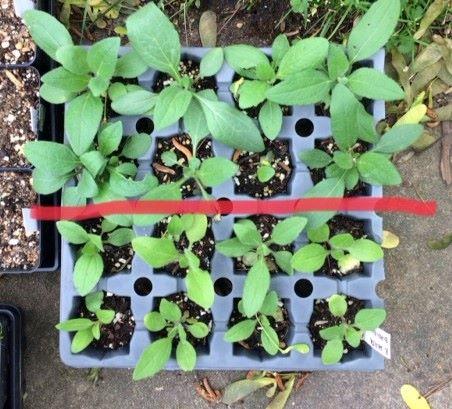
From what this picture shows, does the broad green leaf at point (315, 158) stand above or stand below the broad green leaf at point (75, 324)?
above

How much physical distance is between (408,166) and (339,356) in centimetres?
47

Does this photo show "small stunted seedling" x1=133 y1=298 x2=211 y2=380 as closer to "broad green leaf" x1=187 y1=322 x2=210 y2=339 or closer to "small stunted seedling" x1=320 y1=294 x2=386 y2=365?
"broad green leaf" x1=187 y1=322 x2=210 y2=339

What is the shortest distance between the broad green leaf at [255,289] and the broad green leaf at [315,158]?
199 millimetres

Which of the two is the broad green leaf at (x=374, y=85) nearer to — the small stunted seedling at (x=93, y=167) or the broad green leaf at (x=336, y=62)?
the broad green leaf at (x=336, y=62)

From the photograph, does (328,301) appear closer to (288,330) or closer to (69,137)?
(288,330)

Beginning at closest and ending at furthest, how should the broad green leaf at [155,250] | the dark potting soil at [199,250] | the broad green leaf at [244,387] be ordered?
the broad green leaf at [155,250]
the dark potting soil at [199,250]
the broad green leaf at [244,387]

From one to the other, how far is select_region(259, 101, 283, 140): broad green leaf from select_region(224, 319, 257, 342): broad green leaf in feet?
1.06

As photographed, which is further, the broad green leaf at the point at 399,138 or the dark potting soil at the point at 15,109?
the dark potting soil at the point at 15,109

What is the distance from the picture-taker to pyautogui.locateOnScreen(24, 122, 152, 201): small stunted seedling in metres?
1.07

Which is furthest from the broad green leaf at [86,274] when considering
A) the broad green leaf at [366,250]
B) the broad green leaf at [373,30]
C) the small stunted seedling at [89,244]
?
the broad green leaf at [373,30]

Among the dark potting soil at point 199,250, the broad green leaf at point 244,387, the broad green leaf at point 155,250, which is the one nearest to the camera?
the broad green leaf at point 155,250

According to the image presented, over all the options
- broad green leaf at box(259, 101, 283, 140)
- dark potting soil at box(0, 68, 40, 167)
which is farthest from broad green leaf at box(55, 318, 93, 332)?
broad green leaf at box(259, 101, 283, 140)

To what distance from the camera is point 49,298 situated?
1346mm

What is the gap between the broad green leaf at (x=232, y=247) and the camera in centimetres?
109
